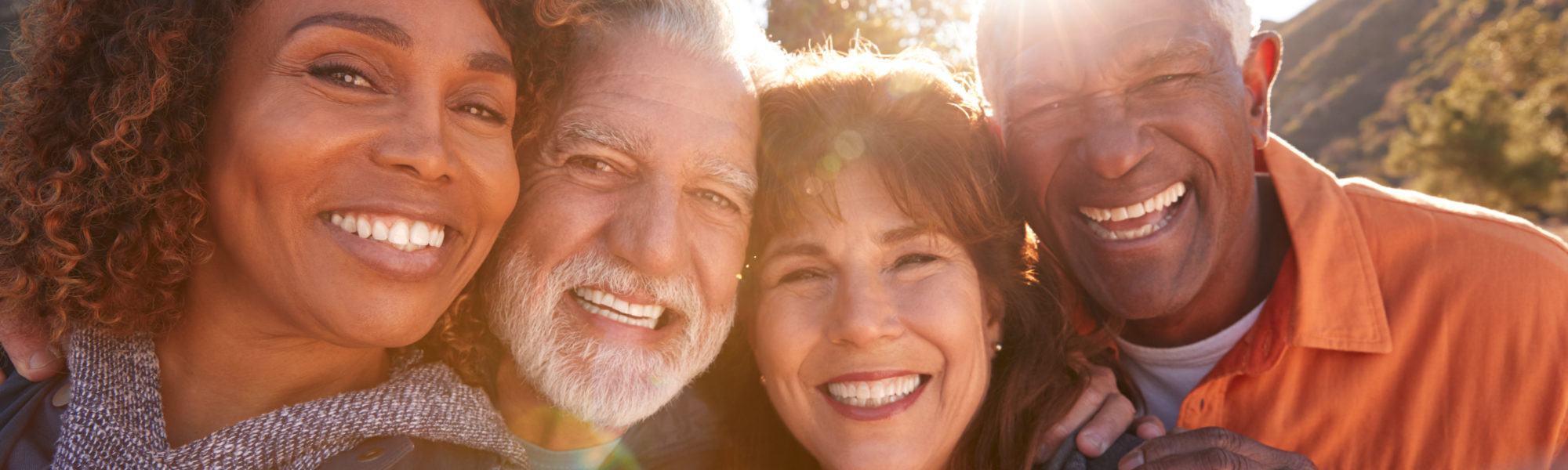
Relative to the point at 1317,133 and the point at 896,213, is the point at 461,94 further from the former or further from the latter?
the point at 1317,133

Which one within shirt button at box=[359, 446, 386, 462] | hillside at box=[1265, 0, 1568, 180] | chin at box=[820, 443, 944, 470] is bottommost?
chin at box=[820, 443, 944, 470]

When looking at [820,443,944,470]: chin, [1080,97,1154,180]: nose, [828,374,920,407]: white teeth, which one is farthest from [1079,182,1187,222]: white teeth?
→ [820,443,944,470]: chin

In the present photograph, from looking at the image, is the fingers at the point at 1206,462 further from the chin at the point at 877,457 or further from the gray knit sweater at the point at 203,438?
the gray knit sweater at the point at 203,438

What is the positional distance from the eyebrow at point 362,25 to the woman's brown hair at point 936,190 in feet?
3.93

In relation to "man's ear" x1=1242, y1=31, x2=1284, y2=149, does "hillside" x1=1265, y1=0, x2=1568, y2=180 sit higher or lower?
higher

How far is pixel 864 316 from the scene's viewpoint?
109 inches

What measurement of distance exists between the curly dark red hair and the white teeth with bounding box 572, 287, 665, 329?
1.01m

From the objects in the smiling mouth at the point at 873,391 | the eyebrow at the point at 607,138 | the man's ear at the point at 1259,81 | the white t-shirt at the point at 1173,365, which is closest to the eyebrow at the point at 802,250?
the smiling mouth at the point at 873,391

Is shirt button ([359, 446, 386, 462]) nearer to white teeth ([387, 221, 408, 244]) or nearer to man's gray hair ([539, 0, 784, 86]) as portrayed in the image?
white teeth ([387, 221, 408, 244])

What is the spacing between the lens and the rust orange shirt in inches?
115

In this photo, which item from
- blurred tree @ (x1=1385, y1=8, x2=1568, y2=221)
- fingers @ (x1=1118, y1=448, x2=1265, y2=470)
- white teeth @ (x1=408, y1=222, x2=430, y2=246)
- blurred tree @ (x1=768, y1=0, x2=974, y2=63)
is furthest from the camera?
blurred tree @ (x1=1385, y1=8, x2=1568, y2=221)

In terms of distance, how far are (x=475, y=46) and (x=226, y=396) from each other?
3.65ft

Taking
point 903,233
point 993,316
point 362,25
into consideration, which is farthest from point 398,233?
point 993,316

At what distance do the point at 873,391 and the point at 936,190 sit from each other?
0.65m
